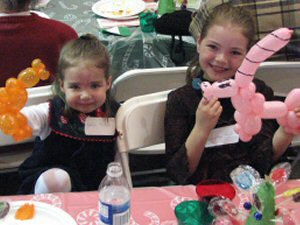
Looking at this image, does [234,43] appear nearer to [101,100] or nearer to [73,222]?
[101,100]

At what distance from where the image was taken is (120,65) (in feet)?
7.30

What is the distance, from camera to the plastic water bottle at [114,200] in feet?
3.33

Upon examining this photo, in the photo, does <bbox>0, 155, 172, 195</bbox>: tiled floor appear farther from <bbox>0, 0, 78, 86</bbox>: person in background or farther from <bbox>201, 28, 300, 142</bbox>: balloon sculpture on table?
<bbox>201, 28, 300, 142</bbox>: balloon sculpture on table

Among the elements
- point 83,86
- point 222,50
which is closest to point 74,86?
point 83,86

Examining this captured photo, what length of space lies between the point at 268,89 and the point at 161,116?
1.36ft

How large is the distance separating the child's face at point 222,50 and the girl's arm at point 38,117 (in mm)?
574

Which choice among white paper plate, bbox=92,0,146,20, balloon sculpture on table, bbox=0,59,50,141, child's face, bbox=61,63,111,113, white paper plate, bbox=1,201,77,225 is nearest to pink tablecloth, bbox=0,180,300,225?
white paper plate, bbox=1,201,77,225

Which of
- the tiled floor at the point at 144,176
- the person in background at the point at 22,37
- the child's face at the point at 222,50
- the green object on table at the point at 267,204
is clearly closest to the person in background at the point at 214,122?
the child's face at the point at 222,50

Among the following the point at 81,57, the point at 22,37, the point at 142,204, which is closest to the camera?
the point at 142,204

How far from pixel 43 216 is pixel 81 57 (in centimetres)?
59

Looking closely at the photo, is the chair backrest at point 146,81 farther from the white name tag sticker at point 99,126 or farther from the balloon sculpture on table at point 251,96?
the balloon sculpture on table at point 251,96

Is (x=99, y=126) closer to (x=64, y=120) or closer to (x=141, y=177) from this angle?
(x=64, y=120)

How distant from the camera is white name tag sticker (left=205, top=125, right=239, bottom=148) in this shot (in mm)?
1517

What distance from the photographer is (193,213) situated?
1.09m
